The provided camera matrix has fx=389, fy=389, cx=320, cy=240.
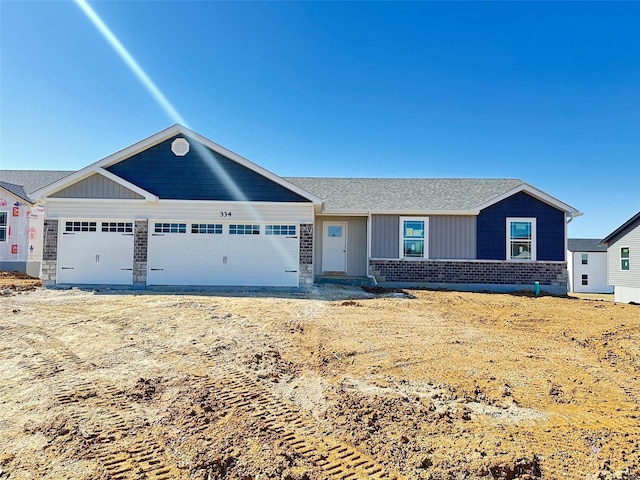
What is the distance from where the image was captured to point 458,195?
55.1ft

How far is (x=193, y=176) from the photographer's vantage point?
13.3 metres

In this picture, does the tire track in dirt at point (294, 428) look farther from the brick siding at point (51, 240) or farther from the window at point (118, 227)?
the brick siding at point (51, 240)

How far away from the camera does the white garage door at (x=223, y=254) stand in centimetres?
1320

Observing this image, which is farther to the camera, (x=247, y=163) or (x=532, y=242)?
(x=532, y=242)

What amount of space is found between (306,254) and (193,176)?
4709 mm

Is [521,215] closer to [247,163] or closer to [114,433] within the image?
[247,163]

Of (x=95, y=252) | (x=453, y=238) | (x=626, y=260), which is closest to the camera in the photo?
(x=95, y=252)

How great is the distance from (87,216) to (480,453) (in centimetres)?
1370

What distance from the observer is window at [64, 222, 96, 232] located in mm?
13031

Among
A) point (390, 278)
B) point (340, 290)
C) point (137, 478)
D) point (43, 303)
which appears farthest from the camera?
point (390, 278)

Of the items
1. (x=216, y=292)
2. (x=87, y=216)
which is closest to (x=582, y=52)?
(x=216, y=292)

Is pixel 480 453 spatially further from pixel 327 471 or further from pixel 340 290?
pixel 340 290

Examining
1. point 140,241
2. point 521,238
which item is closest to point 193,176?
point 140,241

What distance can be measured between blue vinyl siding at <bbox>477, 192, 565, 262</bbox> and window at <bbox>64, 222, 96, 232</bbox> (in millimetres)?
13943
